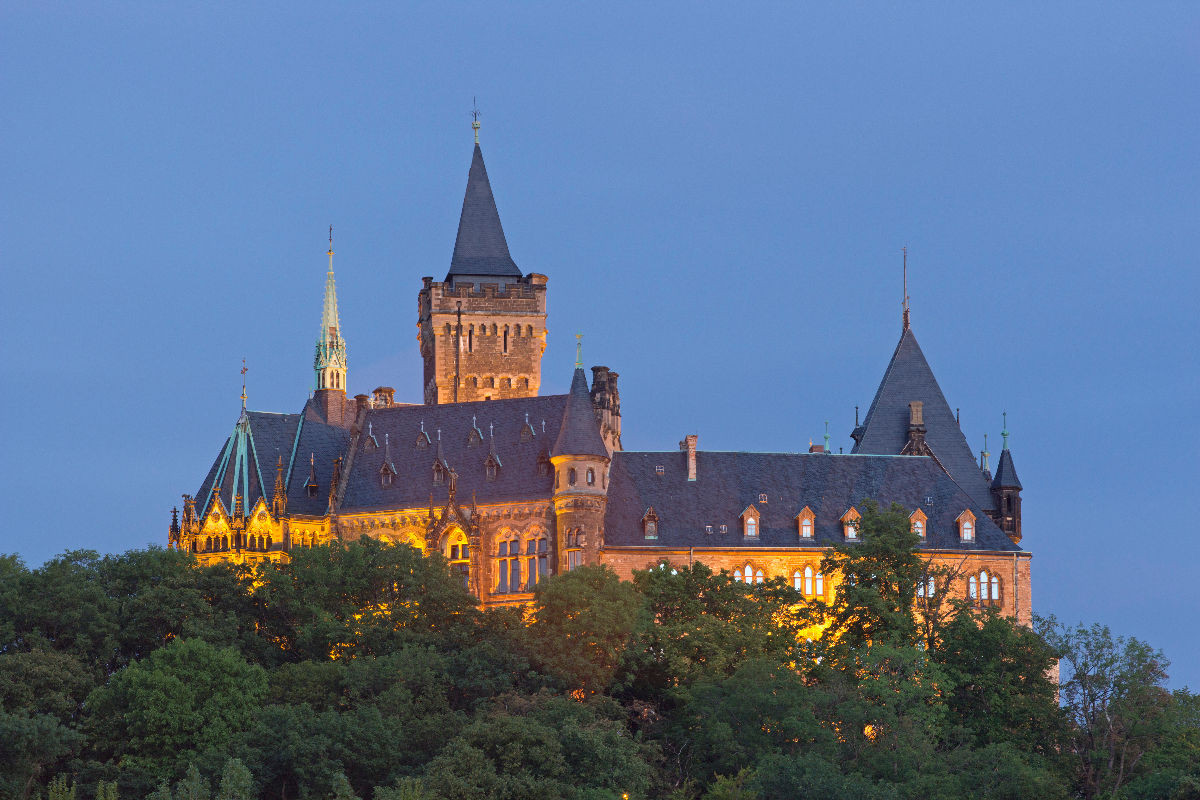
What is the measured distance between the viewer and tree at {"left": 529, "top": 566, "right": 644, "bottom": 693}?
339ft

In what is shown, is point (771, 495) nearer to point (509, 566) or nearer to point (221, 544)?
point (509, 566)

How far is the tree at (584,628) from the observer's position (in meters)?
103

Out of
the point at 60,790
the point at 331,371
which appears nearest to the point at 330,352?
the point at 331,371

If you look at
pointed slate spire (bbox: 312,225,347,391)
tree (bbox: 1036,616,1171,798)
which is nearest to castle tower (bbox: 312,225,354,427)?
pointed slate spire (bbox: 312,225,347,391)

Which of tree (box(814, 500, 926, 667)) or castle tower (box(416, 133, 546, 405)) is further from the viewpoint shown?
castle tower (box(416, 133, 546, 405))

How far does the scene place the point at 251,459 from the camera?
121688mm

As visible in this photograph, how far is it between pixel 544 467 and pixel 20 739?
112 feet

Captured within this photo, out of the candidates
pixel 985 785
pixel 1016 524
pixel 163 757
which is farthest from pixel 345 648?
pixel 1016 524

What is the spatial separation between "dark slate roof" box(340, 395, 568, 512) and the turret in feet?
84.3

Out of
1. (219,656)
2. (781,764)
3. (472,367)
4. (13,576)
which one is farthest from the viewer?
(472,367)

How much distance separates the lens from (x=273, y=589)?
110688mm

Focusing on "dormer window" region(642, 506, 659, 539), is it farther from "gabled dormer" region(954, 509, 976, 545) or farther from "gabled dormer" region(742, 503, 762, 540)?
"gabled dormer" region(954, 509, 976, 545)

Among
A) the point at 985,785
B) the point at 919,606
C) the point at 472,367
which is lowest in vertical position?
the point at 985,785

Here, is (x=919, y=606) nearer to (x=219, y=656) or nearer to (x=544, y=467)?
(x=544, y=467)
